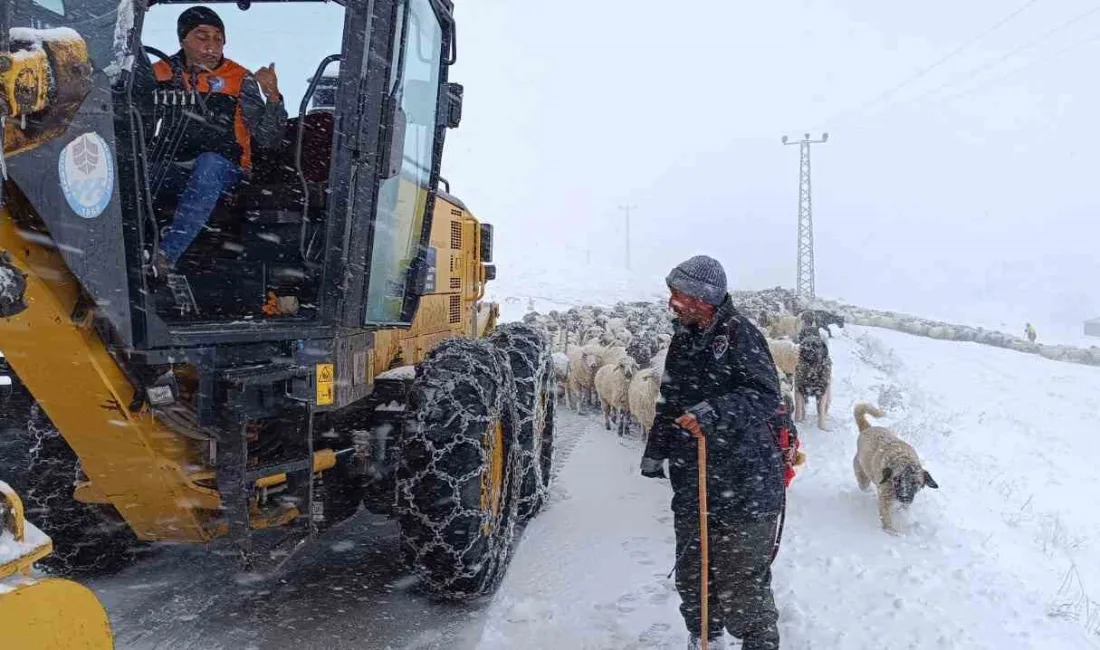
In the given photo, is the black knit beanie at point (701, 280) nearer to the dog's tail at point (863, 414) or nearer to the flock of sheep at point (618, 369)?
the flock of sheep at point (618, 369)

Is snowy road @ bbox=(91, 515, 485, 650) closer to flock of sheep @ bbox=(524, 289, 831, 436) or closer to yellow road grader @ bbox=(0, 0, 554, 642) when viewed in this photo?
yellow road grader @ bbox=(0, 0, 554, 642)

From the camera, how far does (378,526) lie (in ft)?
18.7

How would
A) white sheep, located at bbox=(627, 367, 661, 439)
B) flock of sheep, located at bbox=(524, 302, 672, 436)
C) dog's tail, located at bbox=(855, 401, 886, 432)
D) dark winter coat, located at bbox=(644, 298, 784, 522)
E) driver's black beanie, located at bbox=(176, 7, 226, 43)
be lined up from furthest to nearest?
flock of sheep, located at bbox=(524, 302, 672, 436), white sheep, located at bbox=(627, 367, 661, 439), dog's tail, located at bbox=(855, 401, 886, 432), driver's black beanie, located at bbox=(176, 7, 226, 43), dark winter coat, located at bbox=(644, 298, 784, 522)

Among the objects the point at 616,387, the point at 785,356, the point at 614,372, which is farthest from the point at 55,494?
the point at 785,356

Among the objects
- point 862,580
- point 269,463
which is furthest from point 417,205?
point 862,580

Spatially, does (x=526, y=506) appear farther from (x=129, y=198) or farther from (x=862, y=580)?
(x=129, y=198)

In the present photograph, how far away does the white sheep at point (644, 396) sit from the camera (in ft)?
29.6

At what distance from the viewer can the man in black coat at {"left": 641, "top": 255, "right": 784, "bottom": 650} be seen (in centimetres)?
340

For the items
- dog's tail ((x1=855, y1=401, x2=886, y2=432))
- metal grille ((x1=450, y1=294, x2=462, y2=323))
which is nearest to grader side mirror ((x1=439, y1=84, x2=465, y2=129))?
metal grille ((x1=450, y1=294, x2=462, y2=323))

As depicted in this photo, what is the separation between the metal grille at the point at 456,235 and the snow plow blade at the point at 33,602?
4.74 m

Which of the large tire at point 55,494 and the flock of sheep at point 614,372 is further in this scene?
the flock of sheep at point 614,372

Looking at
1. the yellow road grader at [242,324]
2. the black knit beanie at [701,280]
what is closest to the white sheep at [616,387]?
the yellow road grader at [242,324]

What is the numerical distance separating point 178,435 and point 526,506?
9.93 feet

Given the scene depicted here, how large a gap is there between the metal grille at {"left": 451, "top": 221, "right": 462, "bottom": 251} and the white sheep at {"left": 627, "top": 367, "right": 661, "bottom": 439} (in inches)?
130
